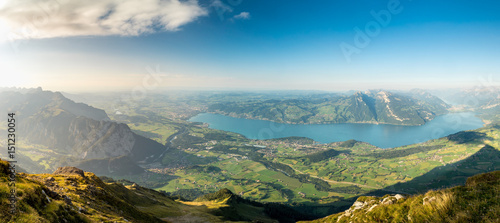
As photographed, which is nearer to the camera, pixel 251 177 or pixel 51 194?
pixel 51 194

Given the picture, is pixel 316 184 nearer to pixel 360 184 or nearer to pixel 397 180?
pixel 360 184

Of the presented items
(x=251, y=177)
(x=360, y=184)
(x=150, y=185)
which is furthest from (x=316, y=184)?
(x=150, y=185)

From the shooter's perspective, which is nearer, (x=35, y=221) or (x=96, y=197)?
(x=35, y=221)

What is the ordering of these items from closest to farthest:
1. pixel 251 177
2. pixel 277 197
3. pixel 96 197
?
pixel 96 197
pixel 277 197
pixel 251 177

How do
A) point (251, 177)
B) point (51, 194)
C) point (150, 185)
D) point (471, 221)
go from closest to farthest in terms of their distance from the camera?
1. point (471, 221)
2. point (51, 194)
3. point (150, 185)
4. point (251, 177)

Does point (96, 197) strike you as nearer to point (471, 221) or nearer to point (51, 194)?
point (51, 194)

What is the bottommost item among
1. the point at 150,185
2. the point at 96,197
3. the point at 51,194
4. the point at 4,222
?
the point at 150,185

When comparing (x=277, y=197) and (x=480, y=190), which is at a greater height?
(x=480, y=190)

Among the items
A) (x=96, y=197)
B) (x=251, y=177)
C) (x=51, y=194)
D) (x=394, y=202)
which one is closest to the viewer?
(x=394, y=202)

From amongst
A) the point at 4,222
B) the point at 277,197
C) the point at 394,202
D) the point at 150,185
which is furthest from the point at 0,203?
the point at 150,185
